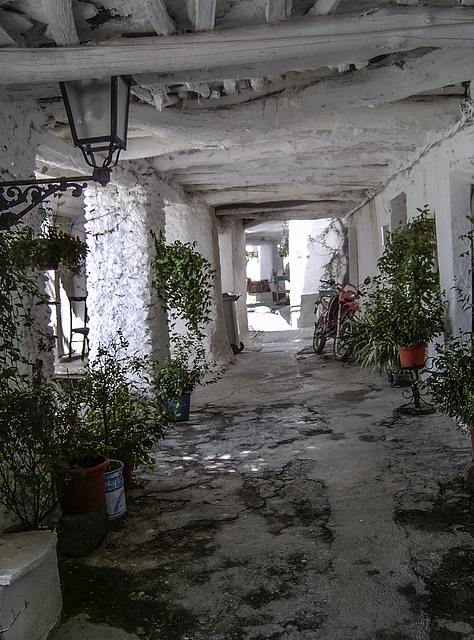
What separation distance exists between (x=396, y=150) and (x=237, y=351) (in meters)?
5.11

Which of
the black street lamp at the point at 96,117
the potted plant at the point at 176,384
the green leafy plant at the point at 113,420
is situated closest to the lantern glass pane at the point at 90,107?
the black street lamp at the point at 96,117

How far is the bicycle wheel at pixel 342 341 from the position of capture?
331 inches

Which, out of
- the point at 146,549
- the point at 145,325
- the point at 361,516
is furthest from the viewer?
the point at 145,325

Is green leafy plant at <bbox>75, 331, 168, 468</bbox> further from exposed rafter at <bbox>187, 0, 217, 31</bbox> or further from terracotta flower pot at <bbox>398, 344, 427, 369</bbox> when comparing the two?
terracotta flower pot at <bbox>398, 344, 427, 369</bbox>

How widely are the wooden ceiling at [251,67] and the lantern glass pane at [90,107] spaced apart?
6cm

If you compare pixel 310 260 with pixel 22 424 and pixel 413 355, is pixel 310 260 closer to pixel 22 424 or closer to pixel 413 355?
pixel 413 355

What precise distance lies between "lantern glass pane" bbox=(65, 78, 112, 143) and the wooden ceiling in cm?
6

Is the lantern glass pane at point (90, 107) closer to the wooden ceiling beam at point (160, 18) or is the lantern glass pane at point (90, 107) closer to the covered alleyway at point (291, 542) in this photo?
the wooden ceiling beam at point (160, 18)

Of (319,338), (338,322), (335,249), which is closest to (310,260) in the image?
(335,249)

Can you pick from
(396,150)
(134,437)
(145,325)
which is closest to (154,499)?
(134,437)

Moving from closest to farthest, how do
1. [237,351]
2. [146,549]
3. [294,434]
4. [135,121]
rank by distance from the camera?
[146,549]
[135,121]
[294,434]
[237,351]

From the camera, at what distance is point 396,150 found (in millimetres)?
5910

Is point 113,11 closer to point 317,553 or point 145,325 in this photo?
point 317,553

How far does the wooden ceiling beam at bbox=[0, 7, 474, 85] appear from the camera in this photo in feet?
9.06
